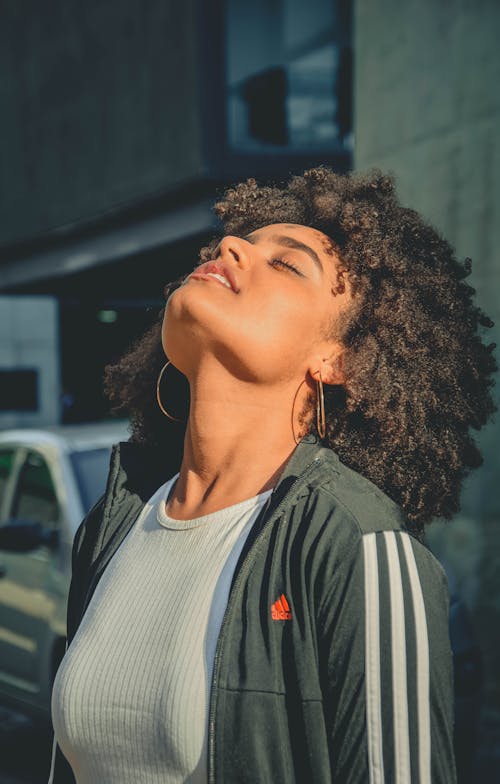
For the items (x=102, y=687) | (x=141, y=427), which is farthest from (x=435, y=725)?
(x=141, y=427)

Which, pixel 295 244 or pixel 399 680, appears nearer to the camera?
pixel 399 680

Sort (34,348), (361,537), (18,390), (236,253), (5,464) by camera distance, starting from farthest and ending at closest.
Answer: (34,348) → (18,390) → (5,464) → (236,253) → (361,537)

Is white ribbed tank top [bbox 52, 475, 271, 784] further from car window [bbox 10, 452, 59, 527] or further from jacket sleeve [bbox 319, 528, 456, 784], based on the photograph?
car window [bbox 10, 452, 59, 527]

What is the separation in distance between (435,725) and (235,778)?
1.21ft

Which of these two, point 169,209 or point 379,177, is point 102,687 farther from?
point 169,209

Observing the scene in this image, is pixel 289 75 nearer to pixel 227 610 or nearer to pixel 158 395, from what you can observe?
pixel 158 395

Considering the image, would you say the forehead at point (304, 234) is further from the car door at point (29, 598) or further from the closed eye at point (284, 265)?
the car door at point (29, 598)

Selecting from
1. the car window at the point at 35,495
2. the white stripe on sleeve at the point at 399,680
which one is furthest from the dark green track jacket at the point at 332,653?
the car window at the point at 35,495

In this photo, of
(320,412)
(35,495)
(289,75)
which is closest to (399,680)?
(320,412)

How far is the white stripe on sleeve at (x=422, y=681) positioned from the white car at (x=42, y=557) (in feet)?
9.92

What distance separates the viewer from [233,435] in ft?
6.45

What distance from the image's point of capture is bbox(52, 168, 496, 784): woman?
4.83 feet

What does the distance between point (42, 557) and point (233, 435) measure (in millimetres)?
2858

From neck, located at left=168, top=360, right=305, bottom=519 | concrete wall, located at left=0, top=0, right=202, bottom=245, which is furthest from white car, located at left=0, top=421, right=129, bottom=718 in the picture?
concrete wall, located at left=0, top=0, right=202, bottom=245
